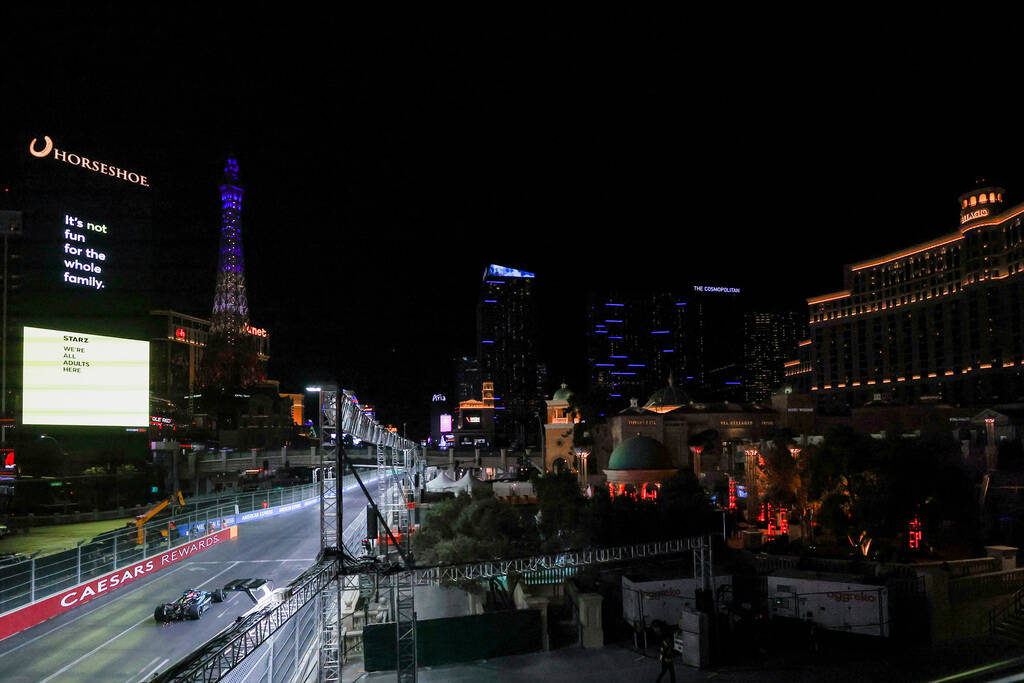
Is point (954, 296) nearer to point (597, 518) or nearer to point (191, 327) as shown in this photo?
point (597, 518)

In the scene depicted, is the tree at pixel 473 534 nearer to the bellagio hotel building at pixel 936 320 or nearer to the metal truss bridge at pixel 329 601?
the metal truss bridge at pixel 329 601

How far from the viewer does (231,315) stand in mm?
124688

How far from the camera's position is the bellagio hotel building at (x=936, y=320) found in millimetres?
81125

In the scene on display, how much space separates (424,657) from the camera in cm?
1875

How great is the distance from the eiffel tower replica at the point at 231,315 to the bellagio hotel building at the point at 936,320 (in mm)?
94501

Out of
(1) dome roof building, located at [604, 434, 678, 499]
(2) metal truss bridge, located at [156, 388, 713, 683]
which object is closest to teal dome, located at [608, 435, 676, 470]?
(1) dome roof building, located at [604, 434, 678, 499]

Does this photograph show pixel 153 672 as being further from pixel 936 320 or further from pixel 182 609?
pixel 936 320

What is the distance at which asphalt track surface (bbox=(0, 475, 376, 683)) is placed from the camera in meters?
19.5

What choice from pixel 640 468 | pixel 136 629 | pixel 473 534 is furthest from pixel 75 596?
pixel 640 468

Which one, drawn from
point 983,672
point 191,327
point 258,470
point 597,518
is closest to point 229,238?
point 191,327

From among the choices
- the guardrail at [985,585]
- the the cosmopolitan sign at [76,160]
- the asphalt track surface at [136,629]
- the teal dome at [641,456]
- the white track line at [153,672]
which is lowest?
the asphalt track surface at [136,629]

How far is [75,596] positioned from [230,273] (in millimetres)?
115028

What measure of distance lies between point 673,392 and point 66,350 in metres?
50.4

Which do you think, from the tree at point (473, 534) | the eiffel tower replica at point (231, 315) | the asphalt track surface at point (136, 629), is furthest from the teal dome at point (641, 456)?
the eiffel tower replica at point (231, 315)
